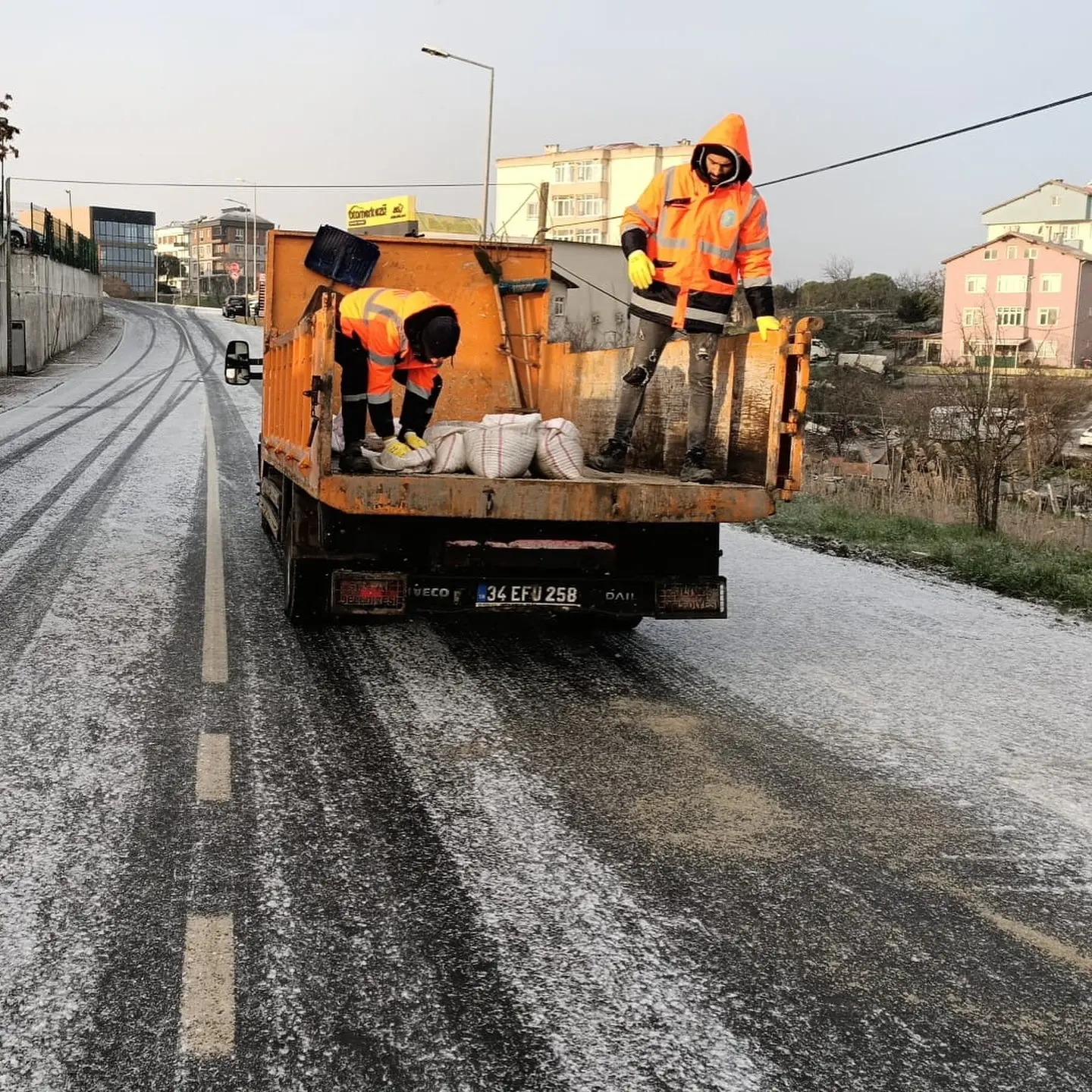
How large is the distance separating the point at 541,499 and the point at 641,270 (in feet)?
5.59

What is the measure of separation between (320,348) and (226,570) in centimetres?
315

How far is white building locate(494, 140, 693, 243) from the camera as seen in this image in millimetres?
97312

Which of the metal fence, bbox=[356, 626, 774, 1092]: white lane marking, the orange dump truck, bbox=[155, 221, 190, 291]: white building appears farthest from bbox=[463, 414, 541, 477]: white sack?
bbox=[155, 221, 190, 291]: white building

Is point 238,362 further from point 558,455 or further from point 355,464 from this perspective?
point 558,455

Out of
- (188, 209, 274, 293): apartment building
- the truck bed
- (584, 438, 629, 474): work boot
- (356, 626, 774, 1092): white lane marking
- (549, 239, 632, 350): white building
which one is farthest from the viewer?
(188, 209, 274, 293): apartment building

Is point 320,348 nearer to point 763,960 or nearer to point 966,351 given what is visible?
point 763,960

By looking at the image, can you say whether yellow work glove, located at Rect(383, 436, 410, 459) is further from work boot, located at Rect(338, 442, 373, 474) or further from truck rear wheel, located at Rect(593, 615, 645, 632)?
truck rear wheel, located at Rect(593, 615, 645, 632)

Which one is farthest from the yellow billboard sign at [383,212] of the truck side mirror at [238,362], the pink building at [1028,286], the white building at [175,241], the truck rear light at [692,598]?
the white building at [175,241]

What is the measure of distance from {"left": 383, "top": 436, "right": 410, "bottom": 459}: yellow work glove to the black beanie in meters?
0.52

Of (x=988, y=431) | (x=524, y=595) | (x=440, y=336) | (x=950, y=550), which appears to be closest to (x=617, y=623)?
(x=524, y=595)

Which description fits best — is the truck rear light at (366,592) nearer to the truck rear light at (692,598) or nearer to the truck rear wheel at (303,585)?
the truck rear wheel at (303,585)

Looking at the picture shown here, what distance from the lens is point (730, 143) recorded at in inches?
236

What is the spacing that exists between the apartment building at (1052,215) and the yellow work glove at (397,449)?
3702 inches

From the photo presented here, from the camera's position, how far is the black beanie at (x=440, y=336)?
575 cm
